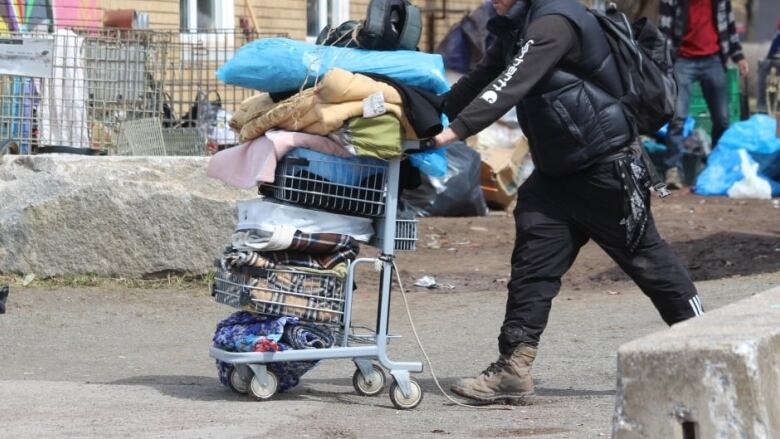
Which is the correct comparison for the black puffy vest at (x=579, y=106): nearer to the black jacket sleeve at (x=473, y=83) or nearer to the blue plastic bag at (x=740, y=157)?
the black jacket sleeve at (x=473, y=83)

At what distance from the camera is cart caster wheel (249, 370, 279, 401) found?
5.59m

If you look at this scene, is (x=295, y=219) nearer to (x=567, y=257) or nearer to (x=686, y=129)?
(x=567, y=257)

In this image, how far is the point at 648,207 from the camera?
5633mm

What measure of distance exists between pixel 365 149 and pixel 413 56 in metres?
0.52

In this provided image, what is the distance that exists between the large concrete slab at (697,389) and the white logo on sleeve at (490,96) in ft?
5.41

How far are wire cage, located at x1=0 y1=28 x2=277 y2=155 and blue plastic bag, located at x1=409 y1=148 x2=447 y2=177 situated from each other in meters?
4.74

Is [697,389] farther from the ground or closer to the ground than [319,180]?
closer to the ground

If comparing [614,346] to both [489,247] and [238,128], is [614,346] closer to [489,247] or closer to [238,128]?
[238,128]

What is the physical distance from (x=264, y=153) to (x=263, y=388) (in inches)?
39.7

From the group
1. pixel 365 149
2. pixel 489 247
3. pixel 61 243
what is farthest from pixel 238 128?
pixel 489 247

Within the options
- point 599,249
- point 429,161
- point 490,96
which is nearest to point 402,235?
point 429,161

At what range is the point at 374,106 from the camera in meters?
5.29

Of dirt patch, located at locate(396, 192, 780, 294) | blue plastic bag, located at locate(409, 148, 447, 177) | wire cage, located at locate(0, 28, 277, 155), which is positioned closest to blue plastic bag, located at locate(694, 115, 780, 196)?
dirt patch, located at locate(396, 192, 780, 294)

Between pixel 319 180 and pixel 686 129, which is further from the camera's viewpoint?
pixel 686 129
